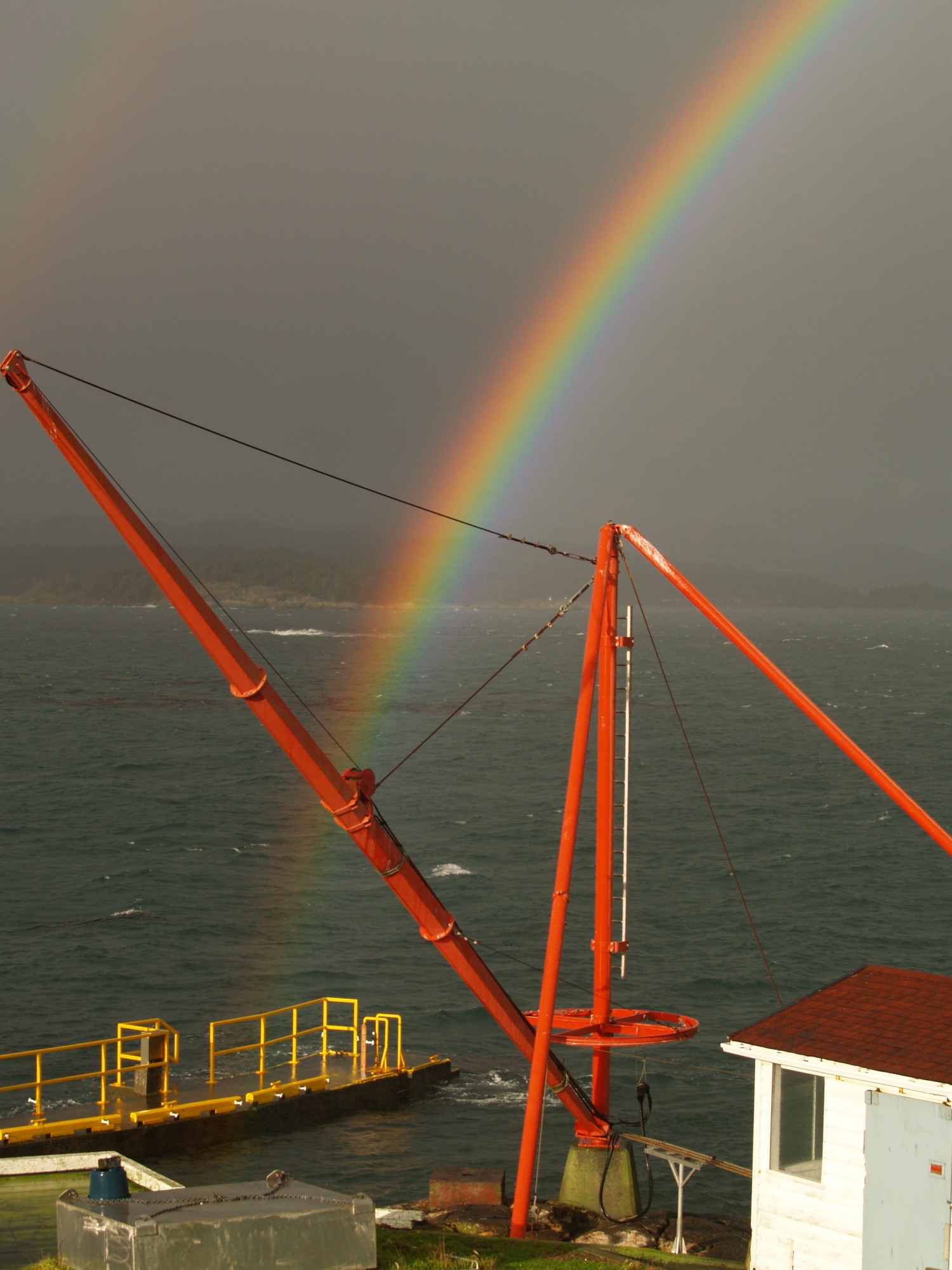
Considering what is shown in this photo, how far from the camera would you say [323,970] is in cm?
4641

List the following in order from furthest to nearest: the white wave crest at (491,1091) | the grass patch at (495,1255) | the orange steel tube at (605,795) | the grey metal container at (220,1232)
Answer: the white wave crest at (491,1091) < the orange steel tube at (605,795) < the grass patch at (495,1255) < the grey metal container at (220,1232)

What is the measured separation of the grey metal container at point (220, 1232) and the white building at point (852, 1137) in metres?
5.77

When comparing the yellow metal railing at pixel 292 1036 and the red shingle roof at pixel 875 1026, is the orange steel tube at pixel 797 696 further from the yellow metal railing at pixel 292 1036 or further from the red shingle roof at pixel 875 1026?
the yellow metal railing at pixel 292 1036

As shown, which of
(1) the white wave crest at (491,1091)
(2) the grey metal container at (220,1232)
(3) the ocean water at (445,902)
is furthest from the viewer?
(1) the white wave crest at (491,1091)

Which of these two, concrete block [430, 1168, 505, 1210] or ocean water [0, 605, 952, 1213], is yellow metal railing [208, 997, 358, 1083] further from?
concrete block [430, 1168, 505, 1210]

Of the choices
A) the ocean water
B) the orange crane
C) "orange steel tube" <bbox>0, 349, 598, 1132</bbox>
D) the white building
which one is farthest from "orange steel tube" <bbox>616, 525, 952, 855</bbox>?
the ocean water

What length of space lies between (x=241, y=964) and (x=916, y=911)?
29.1 meters

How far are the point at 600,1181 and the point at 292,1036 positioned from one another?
10.6 m

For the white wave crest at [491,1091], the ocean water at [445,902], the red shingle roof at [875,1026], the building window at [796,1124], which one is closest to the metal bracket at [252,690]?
the red shingle roof at [875,1026]

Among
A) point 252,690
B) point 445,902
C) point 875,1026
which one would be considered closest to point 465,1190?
point 875,1026

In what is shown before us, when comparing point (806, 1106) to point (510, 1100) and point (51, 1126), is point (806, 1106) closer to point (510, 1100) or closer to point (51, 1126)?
point (51, 1126)

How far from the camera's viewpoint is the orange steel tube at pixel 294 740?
19516 mm

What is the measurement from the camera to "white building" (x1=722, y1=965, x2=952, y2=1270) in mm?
15422

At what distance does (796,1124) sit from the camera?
16.8 metres
